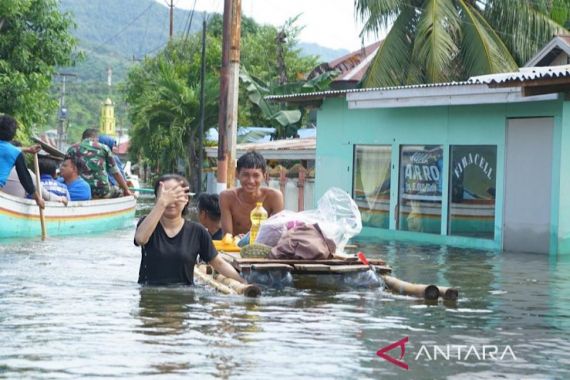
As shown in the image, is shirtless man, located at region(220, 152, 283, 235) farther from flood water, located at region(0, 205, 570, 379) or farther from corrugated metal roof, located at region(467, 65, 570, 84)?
corrugated metal roof, located at region(467, 65, 570, 84)

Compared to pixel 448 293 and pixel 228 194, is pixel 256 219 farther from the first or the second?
pixel 448 293

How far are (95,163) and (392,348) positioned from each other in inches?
601

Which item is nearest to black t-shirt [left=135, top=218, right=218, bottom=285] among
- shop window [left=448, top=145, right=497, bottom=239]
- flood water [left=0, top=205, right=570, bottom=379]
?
flood water [left=0, top=205, right=570, bottom=379]

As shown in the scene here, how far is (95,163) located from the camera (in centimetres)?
2264

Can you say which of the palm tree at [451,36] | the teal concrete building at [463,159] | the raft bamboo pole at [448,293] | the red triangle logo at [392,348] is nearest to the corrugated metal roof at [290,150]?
the palm tree at [451,36]

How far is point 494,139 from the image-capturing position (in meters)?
20.8

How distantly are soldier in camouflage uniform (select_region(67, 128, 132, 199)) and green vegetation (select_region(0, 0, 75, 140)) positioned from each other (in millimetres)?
5625

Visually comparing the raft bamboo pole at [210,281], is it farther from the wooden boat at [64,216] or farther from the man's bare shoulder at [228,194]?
the wooden boat at [64,216]

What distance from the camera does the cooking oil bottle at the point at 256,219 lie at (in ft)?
39.5

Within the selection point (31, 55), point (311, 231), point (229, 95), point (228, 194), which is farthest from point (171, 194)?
point (31, 55)

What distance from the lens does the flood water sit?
7281 millimetres

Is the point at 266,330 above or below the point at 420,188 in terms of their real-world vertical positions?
below

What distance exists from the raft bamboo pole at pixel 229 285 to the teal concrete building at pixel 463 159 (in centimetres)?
807

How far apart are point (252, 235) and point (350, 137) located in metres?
13.6
